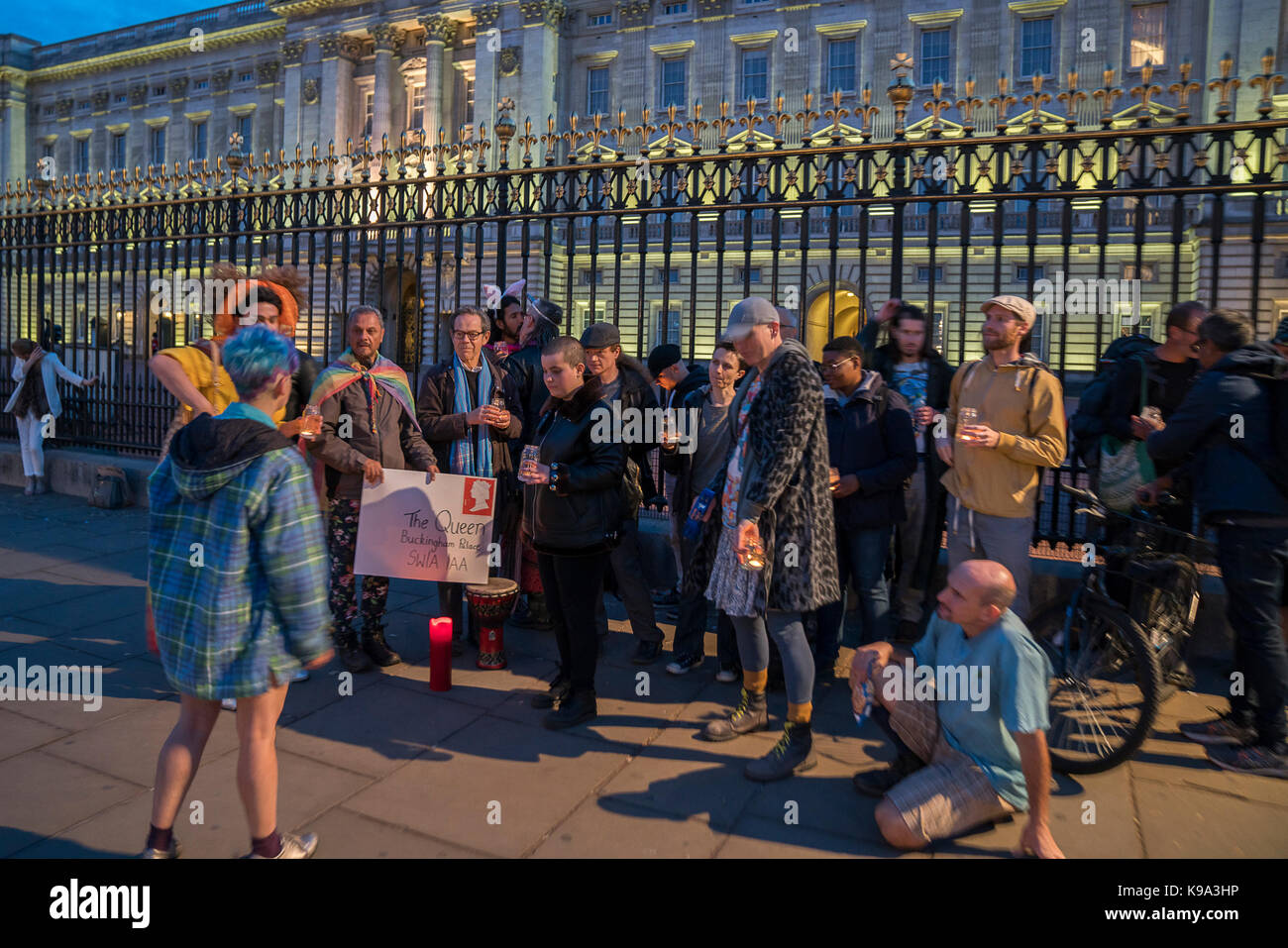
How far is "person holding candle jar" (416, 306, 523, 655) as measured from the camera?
536 cm

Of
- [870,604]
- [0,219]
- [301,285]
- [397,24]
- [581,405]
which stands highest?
[397,24]

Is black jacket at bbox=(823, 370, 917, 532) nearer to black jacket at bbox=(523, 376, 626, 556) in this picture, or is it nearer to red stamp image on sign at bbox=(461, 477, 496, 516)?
black jacket at bbox=(523, 376, 626, 556)

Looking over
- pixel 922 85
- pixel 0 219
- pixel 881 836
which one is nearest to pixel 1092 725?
pixel 881 836

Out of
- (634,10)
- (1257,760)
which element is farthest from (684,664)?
(634,10)

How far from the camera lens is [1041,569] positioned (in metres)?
5.54

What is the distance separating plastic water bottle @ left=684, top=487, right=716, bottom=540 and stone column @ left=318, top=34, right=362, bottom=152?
41.4 meters

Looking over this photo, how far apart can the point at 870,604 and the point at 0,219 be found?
11410 mm

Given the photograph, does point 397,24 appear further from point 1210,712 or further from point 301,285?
point 1210,712

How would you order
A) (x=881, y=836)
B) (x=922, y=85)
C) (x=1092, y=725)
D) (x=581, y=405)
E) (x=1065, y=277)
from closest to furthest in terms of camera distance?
(x=881, y=836), (x=1092, y=725), (x=581, y=405), (x=1065, y=277), (x=922, y=85)

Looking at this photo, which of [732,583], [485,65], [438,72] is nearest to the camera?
[732,583]

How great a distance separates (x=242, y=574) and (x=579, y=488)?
5.64ft

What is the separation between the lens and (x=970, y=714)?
3311 mm

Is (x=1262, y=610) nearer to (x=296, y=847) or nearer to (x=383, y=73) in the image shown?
(x=296, y=847)
